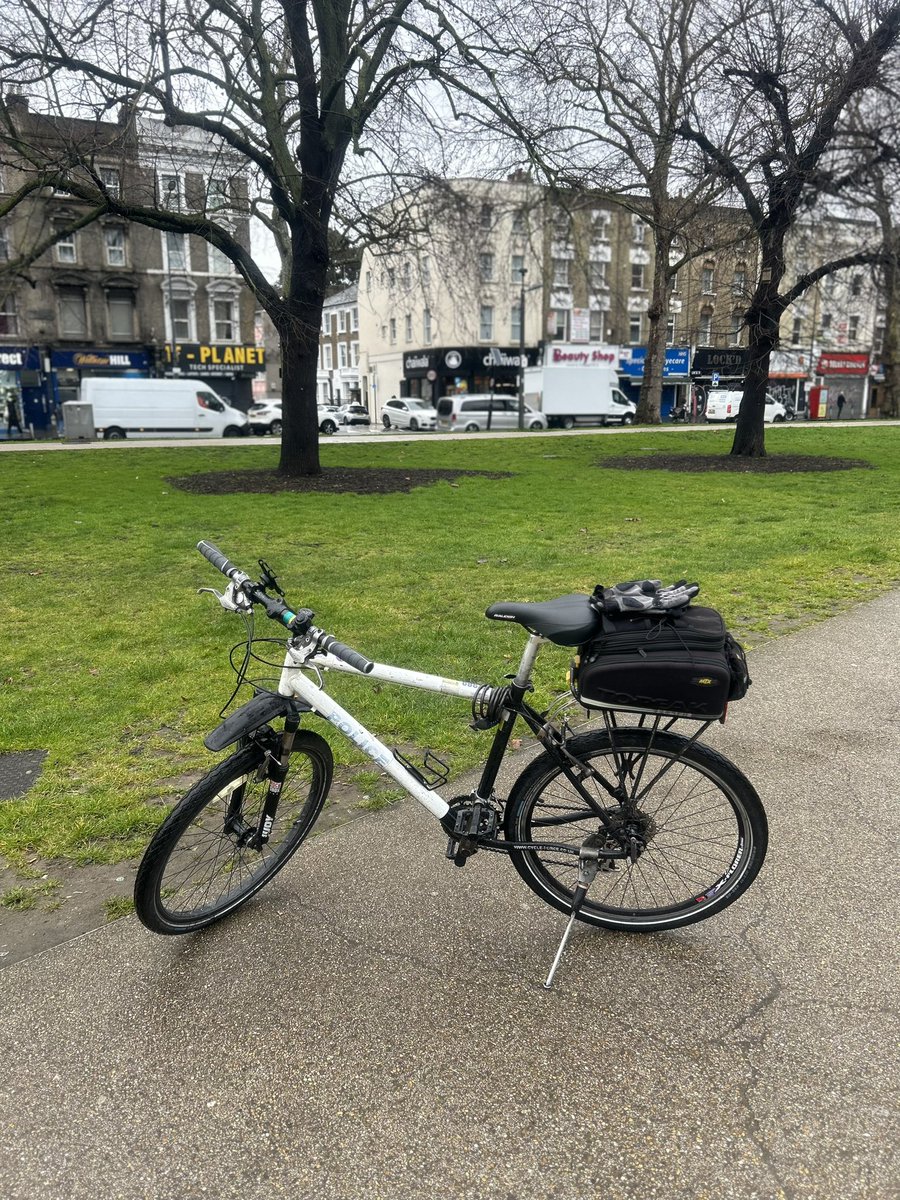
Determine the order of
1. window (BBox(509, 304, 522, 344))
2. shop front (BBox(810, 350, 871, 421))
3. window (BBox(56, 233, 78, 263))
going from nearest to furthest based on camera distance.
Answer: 1. window (BBox(56, 233, 78, 263))
2. window (BBox(509, 304, 522, 344))
3. shop front (BBox(810, 350, 871, 421))

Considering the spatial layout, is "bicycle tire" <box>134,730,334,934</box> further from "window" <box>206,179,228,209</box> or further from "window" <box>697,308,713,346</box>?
"window" <box>697,308,713,346</box>

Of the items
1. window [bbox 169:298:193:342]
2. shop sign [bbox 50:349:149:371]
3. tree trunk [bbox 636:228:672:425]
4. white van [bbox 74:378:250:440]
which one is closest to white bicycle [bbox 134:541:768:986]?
tree trunk [bbox 636:228:672:425]

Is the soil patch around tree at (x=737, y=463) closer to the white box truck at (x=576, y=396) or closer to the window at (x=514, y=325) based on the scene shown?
the white box truck at (x=576, y=396)

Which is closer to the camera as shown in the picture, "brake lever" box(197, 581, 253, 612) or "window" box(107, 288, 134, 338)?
"brake lever" box(197, 581, 253, 612)

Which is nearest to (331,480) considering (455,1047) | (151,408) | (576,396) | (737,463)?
(737,463)

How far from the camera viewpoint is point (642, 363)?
52500mm

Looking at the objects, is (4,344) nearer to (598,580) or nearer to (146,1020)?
(598,580)

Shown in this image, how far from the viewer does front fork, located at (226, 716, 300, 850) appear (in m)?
2.92

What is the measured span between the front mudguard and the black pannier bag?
96 cm

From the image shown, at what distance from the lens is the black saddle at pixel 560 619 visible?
2570mm

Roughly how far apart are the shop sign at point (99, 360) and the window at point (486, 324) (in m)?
19.2

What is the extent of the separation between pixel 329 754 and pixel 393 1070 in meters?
1.18

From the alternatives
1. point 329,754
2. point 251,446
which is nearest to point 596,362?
point 251,446

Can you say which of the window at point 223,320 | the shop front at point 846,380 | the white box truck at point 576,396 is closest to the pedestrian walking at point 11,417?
the window at point 223,320
